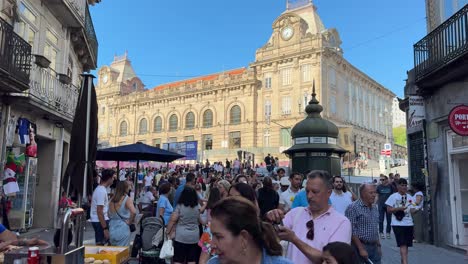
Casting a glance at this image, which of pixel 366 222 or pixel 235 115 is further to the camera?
pixel 235 115

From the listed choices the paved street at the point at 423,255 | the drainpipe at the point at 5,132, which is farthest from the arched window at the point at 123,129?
the drainpipe at the point at 5,132

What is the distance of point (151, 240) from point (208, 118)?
50.7m

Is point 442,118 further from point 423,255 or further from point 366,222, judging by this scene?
point 366,222

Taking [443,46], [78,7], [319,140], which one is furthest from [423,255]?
[78,7]

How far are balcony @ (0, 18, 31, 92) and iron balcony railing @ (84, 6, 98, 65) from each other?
6721 millimetres

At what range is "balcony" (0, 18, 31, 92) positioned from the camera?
372 inches

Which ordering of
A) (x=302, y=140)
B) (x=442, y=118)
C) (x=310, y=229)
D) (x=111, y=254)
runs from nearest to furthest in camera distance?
(x=310, y=229), (x=111, y=254), (x=442, y=118), (x=302, y=140)

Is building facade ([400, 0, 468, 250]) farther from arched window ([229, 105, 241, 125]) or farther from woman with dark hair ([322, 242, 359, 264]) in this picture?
arched window ([229, 105, 241, 125])

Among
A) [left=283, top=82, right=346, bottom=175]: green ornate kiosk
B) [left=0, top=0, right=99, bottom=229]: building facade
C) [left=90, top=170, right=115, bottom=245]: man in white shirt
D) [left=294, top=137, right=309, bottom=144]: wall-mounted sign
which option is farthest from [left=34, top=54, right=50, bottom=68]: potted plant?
[left=294, top=137, right=309, bottom=144]: wall-mounted sign

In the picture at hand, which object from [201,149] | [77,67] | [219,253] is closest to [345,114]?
[201,149]

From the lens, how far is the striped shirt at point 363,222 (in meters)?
4.77

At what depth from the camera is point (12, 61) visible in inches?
388

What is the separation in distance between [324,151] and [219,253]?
10.2 metres

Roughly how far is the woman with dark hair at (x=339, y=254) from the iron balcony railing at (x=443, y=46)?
7.68m
